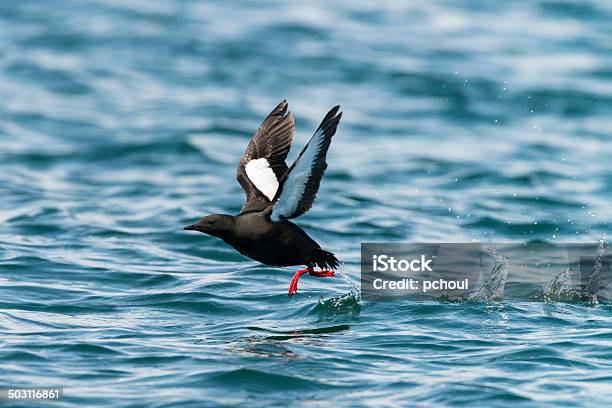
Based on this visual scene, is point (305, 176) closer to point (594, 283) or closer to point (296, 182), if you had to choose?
point (296, 182)

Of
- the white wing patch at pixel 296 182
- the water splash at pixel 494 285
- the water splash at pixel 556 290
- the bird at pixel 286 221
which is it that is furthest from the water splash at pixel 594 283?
the white wing patch at pixel 296 182

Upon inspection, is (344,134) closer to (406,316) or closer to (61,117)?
(61,117)

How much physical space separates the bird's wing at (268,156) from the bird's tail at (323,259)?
91 centimetres

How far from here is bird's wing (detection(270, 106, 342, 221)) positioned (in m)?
8.08

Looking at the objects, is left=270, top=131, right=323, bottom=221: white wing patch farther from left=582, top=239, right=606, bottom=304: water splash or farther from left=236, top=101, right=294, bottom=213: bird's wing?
left=582, top=239, right=606, bottom=304: water splash

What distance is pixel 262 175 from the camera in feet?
31.7

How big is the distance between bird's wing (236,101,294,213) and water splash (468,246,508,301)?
2175 mm

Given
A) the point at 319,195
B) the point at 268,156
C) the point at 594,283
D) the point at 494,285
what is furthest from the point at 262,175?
the point at 319,195

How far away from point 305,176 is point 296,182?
0.09 meters

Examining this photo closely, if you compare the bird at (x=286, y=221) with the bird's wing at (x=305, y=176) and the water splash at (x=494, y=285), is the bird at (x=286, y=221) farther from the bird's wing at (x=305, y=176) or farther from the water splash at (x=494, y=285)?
the water splash at (x=494, y=285)

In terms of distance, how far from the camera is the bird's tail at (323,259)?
8766mm

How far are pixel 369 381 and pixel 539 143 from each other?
10.8 metres

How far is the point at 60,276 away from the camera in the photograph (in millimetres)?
11484

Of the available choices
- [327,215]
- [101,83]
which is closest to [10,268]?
[327,215]
